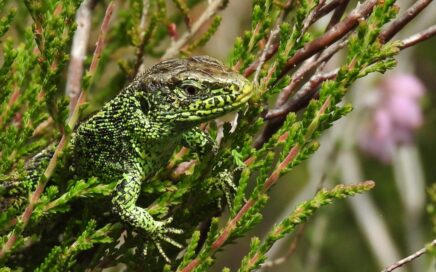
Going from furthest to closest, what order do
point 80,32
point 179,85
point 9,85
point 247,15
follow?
Answer: point 247,15 → point 80,32 → point 9,85 → point 179,85

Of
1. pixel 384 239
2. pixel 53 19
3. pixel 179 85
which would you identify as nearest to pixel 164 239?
pixel 179 85

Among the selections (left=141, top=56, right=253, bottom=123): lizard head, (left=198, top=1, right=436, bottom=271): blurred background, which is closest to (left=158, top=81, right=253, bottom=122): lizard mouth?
(left=141, top=56, right=253, bottom=123): lizard head

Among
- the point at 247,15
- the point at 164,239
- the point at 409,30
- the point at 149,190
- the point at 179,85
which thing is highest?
the point at 247,15

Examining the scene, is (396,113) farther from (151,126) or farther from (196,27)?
(151,126)

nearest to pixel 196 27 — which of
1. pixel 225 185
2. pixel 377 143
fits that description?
pixel 225 185

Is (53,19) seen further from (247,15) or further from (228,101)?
(247,15)

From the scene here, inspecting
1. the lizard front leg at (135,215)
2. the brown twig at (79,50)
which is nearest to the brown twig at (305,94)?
the lizard front leg at (135,215)
